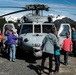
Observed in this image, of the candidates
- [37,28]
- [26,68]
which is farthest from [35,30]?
[26,68]

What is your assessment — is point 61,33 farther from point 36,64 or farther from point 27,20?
point 36,64

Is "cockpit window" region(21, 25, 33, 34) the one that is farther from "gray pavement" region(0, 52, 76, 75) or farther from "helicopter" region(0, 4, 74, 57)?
"gray pavement" region(0, 52, 76, 75)

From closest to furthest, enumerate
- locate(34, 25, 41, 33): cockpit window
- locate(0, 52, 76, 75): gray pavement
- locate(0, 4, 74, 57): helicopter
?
1. locate(0, 52, 76, 75): gray pavement
2. locate(0, 4, 74, 57): helicopter
3. locate(34, 25, 41, 33): cockpit window

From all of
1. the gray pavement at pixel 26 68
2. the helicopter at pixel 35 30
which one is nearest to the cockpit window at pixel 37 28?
the helicopter at pixel 35 30

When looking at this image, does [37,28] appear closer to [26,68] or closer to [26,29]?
[26,29]

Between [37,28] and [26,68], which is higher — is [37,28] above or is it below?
above

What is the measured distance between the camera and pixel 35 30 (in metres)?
14.6

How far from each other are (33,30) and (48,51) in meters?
4.98

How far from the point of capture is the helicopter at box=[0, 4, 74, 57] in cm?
1298

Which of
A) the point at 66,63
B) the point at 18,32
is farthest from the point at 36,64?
the point at 18,32

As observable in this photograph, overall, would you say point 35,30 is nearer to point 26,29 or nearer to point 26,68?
point 26,29

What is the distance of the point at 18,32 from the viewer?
15430 mm

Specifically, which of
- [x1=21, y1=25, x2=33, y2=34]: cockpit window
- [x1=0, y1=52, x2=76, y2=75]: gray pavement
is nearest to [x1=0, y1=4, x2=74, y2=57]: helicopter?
[x1=21, y1=25, x2=33, y2=34]: cockpit window

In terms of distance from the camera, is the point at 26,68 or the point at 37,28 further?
the point at 37,28
